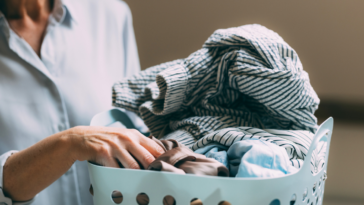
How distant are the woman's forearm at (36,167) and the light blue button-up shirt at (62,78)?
0.18 m

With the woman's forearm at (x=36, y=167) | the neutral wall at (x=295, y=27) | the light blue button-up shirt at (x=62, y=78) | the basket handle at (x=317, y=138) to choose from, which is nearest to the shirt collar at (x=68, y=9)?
the light blue button-up shirt at (x=62, y=78)

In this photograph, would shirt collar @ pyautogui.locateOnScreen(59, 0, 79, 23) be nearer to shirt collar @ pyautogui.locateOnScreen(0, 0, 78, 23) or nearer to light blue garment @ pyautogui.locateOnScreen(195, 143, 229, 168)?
shirt collar @ pyautogui.locateOnScreen(0, 0, 78, 23)

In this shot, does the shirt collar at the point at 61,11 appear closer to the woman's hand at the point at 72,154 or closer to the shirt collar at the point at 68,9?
the shirt collar at the point at 68,9

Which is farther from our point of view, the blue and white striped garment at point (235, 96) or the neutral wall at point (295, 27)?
the neutral wall at point (295, 27)

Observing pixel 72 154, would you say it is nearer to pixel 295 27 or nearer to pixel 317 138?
pixel 317 138

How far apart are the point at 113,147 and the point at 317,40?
3.30 feet

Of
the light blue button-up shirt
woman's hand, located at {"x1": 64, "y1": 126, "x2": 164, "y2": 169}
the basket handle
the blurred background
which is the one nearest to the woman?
the light blue button-up shirt

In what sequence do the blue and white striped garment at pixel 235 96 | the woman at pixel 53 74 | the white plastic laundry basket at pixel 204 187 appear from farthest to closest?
the woman at pixel 53 74
the blue and white striped garment at pixel 235 96
the white plastic laundry basket at pixel 204 187

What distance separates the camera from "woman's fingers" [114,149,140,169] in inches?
13.1

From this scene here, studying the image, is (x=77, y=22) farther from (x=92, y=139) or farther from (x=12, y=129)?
(x=92, y=139)

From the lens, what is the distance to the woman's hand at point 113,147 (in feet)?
1.10

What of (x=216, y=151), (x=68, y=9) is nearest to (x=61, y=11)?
(x=68, y=9)

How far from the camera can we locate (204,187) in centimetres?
28

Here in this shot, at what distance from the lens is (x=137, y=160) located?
0.35m
